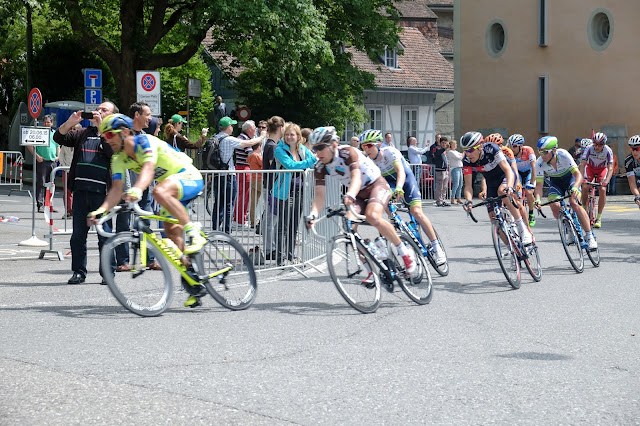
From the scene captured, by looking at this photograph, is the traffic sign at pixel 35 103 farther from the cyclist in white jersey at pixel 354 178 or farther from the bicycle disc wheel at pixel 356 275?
the bicycle disc wheel at pixel 356 275

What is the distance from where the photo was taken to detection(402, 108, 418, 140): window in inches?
2494

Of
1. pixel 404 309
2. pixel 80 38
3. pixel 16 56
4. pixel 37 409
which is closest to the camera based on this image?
pixel 37 409

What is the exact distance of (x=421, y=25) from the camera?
70.0m

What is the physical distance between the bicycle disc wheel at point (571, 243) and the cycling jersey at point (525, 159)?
3.82 m

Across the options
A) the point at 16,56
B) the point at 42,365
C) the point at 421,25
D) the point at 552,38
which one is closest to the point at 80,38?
the point at 552,38

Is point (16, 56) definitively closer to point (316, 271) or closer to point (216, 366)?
point (316, 271)

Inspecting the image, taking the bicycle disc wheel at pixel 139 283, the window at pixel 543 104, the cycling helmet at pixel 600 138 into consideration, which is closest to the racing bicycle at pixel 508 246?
the bicycle disc wheel at pixel 139 283

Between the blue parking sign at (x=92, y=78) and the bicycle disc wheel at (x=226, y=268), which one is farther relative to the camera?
the blue parking sign at (x=92, y=78)

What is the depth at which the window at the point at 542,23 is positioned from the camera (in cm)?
4281

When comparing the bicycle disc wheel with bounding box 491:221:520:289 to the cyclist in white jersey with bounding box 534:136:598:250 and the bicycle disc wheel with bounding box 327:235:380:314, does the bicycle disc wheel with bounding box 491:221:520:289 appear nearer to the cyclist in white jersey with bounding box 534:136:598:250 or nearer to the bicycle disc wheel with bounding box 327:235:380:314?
the bicycle disc wheel with bounding box 327:235:380:314

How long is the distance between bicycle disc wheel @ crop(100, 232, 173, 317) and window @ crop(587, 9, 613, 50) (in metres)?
34.2

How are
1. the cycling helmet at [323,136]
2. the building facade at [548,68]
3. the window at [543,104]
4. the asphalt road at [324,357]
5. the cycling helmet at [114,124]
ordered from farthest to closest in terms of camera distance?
the window at [543,104] < the building facade at [548,68] < the cycling helmet at [323,136] < the cycling helmet at [114,124] < the asphalt road at [324,357]

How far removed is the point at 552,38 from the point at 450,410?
127 ft

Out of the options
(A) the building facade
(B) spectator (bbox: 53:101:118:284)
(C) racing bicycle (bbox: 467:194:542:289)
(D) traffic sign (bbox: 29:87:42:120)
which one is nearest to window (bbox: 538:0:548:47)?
(A) the building facade
